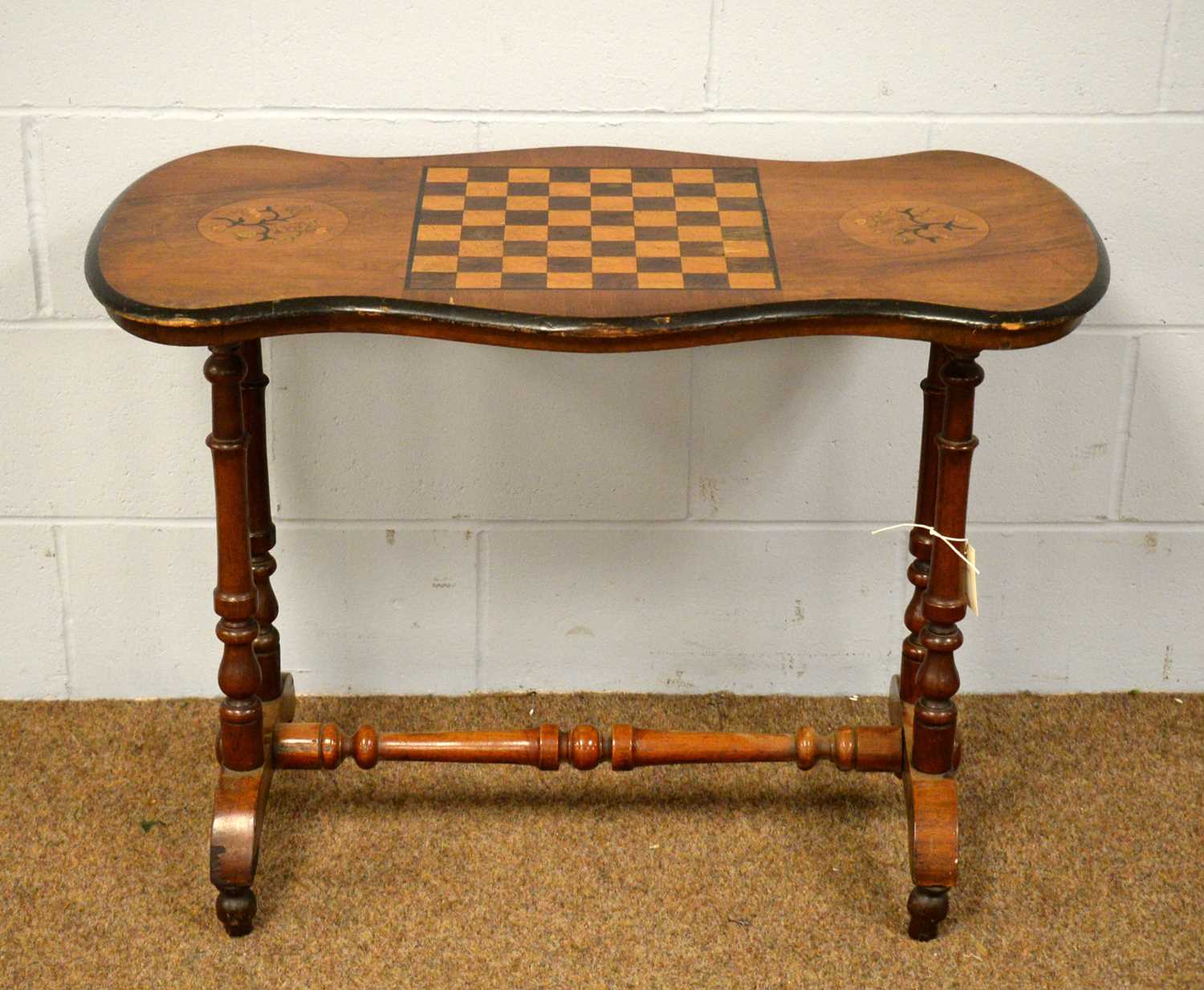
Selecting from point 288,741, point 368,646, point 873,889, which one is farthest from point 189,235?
point 873,889

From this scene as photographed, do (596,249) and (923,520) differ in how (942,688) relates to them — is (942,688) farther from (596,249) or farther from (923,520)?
(596,249)

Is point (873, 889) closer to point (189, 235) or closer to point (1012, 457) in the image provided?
point (1012, 457)

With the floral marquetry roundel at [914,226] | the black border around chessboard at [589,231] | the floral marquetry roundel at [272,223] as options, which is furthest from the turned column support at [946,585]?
the floral marquetry roundel at [272,223]

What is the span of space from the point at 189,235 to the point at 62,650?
96 centimetres

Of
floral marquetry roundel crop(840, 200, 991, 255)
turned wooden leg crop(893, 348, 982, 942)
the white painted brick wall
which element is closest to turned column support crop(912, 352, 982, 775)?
turned wooden leg crop(893, 348, 982, 942)

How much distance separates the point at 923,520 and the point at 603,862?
2.12 feet

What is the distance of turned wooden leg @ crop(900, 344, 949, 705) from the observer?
2016mm

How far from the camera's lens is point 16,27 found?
6.70 feet

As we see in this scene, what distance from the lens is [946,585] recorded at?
186 centimetres

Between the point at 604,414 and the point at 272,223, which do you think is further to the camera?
the point at 604,414

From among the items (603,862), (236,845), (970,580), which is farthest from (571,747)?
(970,580)

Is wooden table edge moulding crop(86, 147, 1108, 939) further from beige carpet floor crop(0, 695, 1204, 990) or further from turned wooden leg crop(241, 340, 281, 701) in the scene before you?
beige carpet floor crop(0, 695, 1204, 990)

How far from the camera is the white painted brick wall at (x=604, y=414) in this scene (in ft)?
6.79

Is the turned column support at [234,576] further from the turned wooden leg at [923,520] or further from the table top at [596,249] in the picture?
the turned wooden leg at [923,520]
